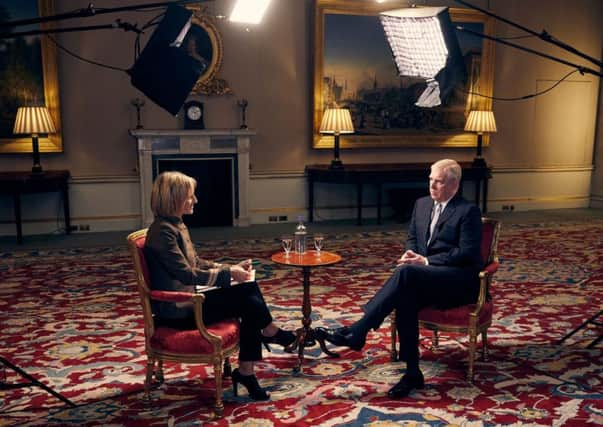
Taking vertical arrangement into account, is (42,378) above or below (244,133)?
below

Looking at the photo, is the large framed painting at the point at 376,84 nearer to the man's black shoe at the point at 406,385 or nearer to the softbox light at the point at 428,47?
the softbox light at the point at 428,47

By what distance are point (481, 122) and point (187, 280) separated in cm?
651

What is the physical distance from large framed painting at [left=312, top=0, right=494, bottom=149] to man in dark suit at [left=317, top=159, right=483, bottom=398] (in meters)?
4.90

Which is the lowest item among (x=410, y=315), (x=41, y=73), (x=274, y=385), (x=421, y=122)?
(x=274, y=385)

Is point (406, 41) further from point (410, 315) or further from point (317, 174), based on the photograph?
point (317, 174)

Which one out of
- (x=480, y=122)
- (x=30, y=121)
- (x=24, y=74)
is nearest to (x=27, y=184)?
(x=30, y=121)

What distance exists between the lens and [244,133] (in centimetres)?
739

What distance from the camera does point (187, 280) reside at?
2561 millimetres

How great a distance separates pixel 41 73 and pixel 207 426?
5.74 m

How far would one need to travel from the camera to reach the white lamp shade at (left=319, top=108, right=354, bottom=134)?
739 centimetres

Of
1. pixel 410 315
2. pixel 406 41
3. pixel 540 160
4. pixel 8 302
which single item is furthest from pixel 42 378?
pixel 540 160

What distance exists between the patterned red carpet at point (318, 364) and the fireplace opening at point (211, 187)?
2.33 m

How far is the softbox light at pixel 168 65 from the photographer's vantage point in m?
2.70

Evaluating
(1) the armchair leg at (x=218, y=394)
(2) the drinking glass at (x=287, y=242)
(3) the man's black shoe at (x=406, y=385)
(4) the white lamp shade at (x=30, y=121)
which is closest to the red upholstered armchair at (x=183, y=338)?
(1) the armchair leg at (x=218, y=394)
